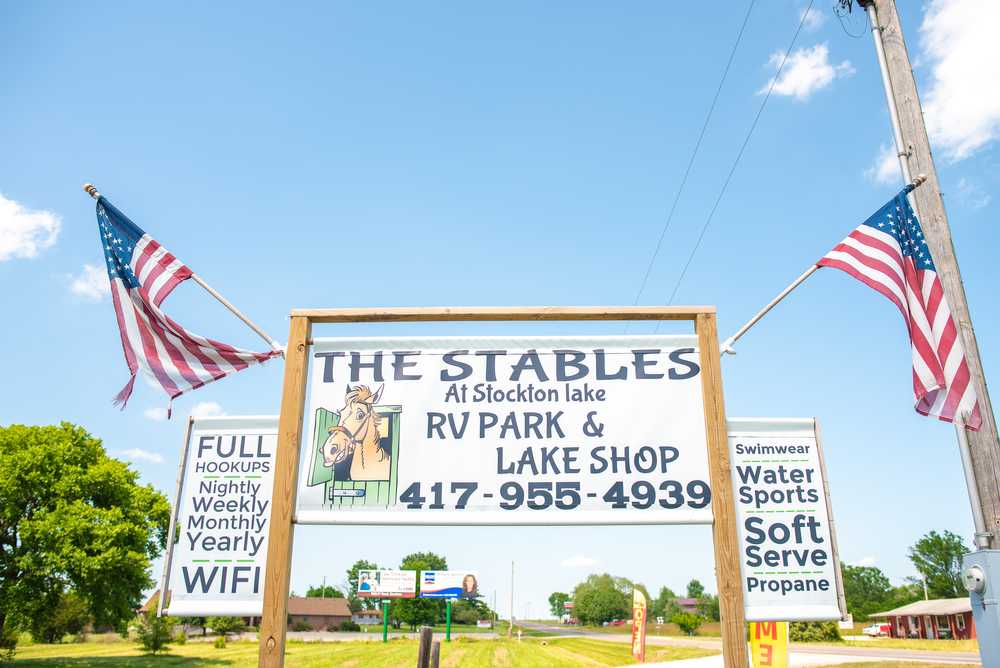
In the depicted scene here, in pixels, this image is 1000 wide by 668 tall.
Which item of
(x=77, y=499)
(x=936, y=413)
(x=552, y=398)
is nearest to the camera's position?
(x=552, y=398)

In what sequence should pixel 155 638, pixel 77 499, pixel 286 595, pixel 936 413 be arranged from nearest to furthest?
pixel 286 595 → pixel 936 413 → pixel 77 499 → pixel 155 638

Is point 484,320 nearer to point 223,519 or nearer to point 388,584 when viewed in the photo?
point 223,519

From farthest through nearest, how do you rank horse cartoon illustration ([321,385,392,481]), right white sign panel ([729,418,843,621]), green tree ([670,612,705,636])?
green tree ([670,612,705,636])
horse cartoon illustration ([321,385,392,481])
right white sign panel ([729,418,843,621])

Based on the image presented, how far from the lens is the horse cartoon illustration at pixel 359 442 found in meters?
4.95

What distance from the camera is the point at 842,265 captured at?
5.67 m

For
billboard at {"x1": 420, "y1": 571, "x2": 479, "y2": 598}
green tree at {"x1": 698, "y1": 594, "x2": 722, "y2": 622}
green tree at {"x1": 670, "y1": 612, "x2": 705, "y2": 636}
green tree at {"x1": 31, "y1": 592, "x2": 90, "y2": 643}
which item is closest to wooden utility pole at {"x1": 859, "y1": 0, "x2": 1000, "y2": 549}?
green tree at {"x1": 31, "y1": 592, "x2": 90, "y2": 643}

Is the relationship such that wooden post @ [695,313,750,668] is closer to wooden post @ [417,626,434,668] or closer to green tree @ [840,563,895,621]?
wooden post @ [417,626,434,668]

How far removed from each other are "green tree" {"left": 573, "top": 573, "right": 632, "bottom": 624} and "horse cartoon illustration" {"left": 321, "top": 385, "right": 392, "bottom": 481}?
133 m

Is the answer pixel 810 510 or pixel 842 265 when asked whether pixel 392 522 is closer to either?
pixel 810 510

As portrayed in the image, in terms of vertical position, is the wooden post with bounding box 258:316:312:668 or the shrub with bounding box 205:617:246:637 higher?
the wooden post with bounding box 258:316:312:668

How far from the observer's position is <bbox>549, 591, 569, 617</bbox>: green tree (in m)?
189

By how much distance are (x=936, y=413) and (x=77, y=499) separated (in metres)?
34.2

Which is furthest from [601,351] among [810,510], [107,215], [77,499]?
[77,499]

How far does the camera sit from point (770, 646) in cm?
1051
